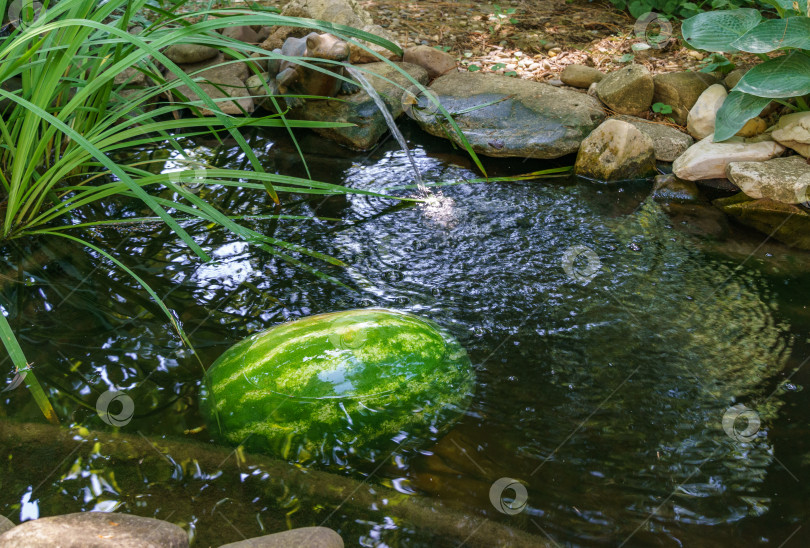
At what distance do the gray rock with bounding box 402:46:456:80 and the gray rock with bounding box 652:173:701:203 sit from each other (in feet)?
6.72

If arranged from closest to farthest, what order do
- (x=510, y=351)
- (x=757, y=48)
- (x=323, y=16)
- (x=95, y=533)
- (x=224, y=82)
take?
1. (x=95, y=533)
2. (x=510, y=351)
3. (x=757, y=48)
4. (x=224, y=82)
5. (x=323, y=16)

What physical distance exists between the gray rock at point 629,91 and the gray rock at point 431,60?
127 cm

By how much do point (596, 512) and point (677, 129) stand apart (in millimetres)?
3338

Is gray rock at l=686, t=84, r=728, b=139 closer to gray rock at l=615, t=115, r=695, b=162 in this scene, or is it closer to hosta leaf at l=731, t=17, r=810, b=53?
gray rock at l=615, t=115, r=695, b=162

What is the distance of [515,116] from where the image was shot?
4.46 m

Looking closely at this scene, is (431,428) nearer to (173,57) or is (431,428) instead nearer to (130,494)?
(130,494)

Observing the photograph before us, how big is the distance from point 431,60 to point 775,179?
2708 millimetres

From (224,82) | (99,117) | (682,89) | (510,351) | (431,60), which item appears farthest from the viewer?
(431,60)

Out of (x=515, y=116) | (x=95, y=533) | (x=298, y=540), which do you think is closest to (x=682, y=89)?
(x=515, y=116)

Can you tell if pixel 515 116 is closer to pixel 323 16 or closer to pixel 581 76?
pixel 581 76

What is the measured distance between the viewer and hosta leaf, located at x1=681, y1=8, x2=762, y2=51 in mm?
3914

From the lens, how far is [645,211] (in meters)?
3.76

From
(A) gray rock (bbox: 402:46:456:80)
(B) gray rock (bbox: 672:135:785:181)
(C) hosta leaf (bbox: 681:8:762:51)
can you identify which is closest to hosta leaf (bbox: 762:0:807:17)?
(C) hosta leaf (bbox: 681:8:762:51)

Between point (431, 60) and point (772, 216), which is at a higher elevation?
point (431, 60)
